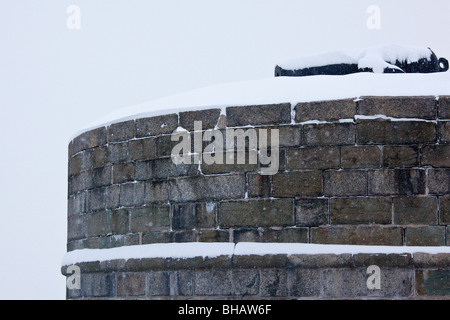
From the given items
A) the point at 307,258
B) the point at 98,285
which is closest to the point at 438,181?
the point at 307,258

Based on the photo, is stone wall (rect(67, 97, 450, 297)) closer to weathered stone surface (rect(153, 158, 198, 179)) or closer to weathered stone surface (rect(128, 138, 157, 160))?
weathered stone surface (rect(153, 158, 198, 179))

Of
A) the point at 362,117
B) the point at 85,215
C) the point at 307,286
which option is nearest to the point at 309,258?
the point at 307,286

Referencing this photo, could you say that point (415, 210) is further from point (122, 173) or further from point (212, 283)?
point (122, 173)

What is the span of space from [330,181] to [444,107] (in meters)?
1.25

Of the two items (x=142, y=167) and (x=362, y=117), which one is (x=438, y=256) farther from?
(x=142, y=167)

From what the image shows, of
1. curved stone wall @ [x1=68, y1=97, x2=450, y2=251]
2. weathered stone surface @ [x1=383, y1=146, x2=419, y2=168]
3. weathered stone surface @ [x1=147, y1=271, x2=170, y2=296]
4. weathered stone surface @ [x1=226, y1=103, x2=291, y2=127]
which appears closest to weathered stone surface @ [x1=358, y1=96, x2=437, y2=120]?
curved stone wall @ [x1=68, y1=97, x2=450, y2=251]

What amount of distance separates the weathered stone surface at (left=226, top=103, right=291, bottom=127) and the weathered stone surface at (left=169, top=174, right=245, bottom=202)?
20.5 inches

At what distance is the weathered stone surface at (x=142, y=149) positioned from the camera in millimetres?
9156

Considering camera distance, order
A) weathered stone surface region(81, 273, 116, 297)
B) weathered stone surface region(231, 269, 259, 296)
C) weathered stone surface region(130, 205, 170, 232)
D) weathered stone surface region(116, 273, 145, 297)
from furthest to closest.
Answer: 1. weathered stone surface region(81, 273, 116, 297)
2. weathered stone surface region(116, 273, 145, 297)
3. weathered stone surface region(130, 205, 170, 232)
4. weathered stone surface region(231, 269, 259, 296)

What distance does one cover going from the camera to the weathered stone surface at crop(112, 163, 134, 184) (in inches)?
368

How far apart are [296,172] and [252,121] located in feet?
2.14

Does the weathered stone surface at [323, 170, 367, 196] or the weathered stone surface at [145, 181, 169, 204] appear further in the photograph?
the weathered stone surface at [145, 181, 169, 204]

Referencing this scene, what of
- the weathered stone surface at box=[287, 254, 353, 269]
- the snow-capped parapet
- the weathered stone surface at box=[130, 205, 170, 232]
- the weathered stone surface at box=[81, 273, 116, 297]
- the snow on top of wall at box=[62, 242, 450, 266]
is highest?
the snow-capped parapet

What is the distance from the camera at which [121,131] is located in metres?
9.48
